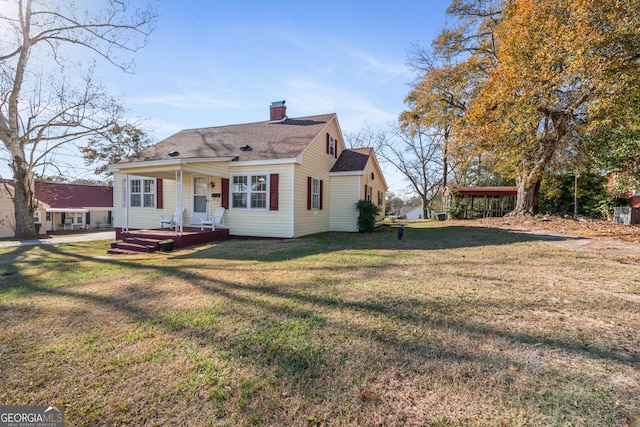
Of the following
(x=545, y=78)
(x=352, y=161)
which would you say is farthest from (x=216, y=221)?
(x=545, y=78)

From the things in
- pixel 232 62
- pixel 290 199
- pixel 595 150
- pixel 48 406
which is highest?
pixel 232 62

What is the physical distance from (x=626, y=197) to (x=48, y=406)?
78.7 feet

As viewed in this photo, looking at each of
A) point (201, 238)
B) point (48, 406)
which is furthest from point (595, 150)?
point (48, 406)

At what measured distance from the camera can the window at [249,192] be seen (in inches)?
437

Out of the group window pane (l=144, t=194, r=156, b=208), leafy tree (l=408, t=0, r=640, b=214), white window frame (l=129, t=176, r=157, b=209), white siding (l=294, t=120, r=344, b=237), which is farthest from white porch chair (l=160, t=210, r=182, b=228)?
leafy tree (l=408, t=0, r=640, b=214)

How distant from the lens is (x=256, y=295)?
4230 millimetres

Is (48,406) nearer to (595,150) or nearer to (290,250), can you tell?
(290,250)

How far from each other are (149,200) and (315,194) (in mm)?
7477

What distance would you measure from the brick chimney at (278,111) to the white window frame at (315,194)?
14.6ft

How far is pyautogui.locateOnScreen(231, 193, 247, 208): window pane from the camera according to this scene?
11352 millimetres

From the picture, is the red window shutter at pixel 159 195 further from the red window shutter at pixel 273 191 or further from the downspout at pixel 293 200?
the downspout at pixel 293 200

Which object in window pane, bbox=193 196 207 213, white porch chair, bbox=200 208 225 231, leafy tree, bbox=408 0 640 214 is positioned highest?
leafy tree, bbox=408 0 640 214

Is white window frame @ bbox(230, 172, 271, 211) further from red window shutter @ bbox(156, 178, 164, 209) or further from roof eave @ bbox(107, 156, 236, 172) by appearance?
red window shutter @ bbox(156, 178, 164, 209)

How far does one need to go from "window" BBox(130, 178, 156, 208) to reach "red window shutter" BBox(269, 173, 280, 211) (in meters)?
5.80
